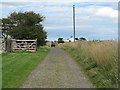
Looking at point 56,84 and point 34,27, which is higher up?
point 34,27

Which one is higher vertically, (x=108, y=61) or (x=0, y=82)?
(x=108, y=61)

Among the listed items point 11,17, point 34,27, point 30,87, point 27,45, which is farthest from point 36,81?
point 11,17

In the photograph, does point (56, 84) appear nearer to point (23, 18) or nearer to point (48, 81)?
point (48, 81)

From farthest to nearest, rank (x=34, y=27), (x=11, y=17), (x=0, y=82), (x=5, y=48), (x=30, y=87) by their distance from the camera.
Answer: (x=11, y=17) → (x=34, y=27) → (x=5, y=48) → (x=0, y=82) → (x=30, y=87)

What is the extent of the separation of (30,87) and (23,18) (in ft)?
105

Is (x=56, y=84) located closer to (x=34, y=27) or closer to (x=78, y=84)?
(x=78, y=84)

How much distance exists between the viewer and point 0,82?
9.53 meters

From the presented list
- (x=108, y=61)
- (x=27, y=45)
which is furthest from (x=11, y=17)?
(x=108, y=61)

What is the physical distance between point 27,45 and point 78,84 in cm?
2676

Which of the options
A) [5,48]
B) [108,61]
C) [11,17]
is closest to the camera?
[108,61]

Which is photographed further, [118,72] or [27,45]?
[27,45]

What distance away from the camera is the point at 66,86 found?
886cm

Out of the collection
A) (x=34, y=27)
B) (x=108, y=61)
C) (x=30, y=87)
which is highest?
(x=34, y=27)

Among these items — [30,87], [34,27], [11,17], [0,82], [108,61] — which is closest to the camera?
[30,87]
